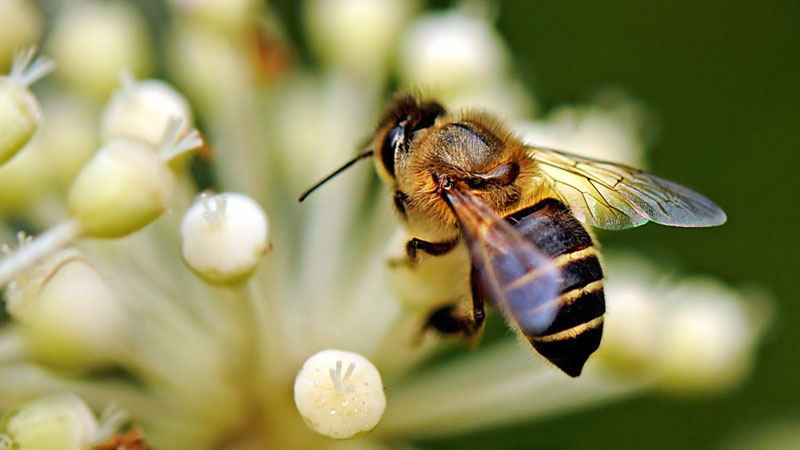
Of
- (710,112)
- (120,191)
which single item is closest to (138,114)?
(120,191)

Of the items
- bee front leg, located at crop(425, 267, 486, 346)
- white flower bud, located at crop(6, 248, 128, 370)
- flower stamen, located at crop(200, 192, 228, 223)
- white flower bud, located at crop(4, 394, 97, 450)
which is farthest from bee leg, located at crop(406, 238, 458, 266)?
white flower bud, located at crop(4, 394, 97, 450)

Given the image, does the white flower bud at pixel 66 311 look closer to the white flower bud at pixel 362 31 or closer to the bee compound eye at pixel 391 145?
the bee compound eye at pixel 391 145

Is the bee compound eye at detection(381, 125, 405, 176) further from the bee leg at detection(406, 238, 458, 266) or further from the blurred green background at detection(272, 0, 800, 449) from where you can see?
the blurred green background at detection(272, 0, 800, 449)

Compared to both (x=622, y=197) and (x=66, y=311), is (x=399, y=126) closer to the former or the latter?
Result: (x=622, y=197)

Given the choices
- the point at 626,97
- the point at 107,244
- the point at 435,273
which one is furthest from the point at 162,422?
the point at 626,97

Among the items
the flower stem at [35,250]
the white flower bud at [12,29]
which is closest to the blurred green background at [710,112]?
Result: the white flower bud at [12,29]

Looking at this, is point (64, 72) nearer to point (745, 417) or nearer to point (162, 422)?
point (162, 422)
